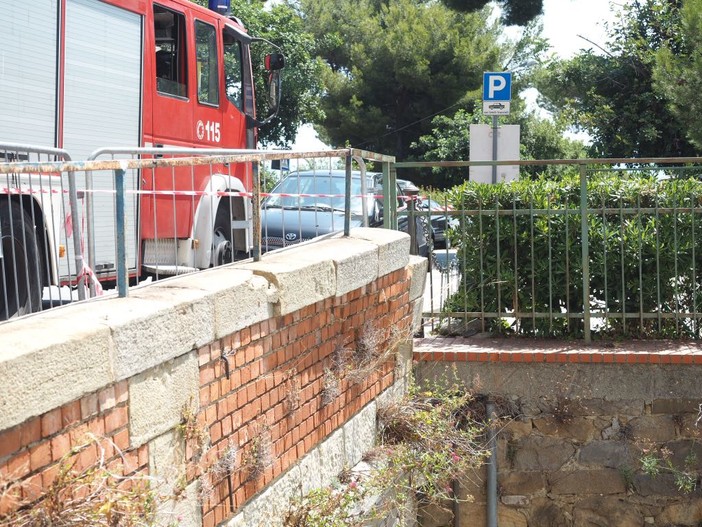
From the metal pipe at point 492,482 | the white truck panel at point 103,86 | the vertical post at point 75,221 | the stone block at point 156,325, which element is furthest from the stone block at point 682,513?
the vertical post at point 75,221

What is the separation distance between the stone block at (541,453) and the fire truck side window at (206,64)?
→ 4.14 metres

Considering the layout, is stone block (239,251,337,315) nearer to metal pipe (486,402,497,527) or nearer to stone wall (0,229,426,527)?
stone wall (0,229,426,527)

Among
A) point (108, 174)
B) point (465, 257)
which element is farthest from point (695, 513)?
point (108, 174)

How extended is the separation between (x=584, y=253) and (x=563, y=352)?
2.64 feet

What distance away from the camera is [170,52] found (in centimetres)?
870

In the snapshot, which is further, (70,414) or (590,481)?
(590,481)

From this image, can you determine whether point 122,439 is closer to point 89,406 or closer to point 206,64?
point 89,406

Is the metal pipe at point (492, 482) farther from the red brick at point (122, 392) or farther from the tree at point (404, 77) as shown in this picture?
the tree at point (404, 77)

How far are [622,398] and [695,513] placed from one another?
107 centimetres

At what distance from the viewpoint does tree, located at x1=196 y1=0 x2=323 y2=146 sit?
26891mm

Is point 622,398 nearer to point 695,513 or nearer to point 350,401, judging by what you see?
point 695,513

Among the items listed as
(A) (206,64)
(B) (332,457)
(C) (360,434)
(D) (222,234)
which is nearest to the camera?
(B) (332,457)

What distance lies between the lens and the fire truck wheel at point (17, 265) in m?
4.45

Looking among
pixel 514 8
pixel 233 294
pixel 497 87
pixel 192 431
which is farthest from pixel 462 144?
pixel 192 431
